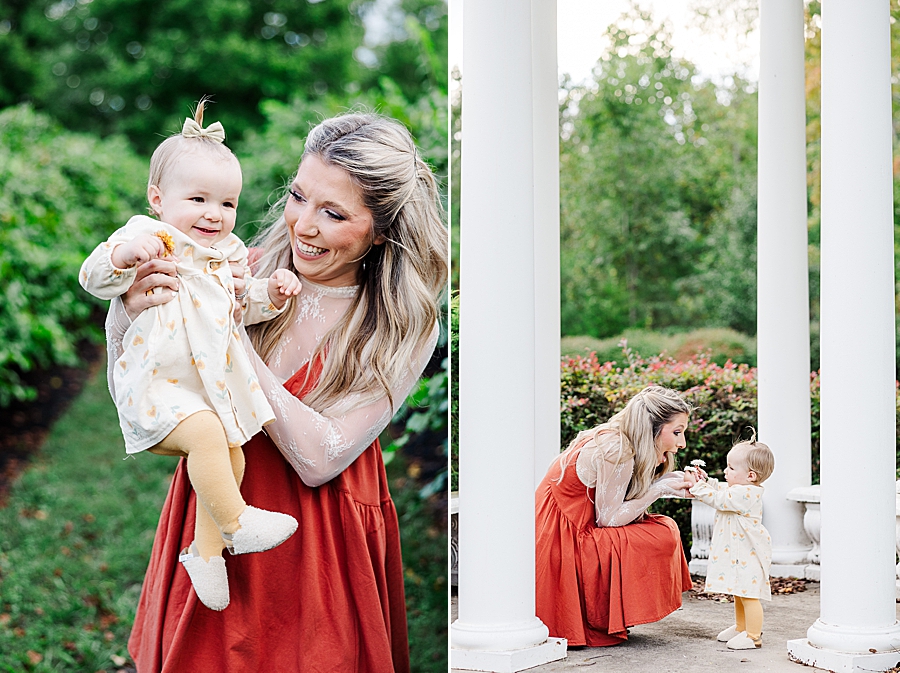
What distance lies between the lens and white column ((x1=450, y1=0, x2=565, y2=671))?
152 inches

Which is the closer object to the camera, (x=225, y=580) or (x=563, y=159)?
(x=225, y=580)

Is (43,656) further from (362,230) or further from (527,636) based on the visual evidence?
(362,230)

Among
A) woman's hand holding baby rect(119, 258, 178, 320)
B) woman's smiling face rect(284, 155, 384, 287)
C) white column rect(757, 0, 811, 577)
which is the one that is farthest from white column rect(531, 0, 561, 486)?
woman's hand holding baby rect(119, 258, 178, 320)

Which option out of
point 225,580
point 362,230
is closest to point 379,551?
point 225,580

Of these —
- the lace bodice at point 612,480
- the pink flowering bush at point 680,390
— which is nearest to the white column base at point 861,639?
the lace bodice at point 612,480

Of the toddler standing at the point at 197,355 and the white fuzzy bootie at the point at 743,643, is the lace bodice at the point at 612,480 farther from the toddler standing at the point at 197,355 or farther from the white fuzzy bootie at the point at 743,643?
the toddler standing at the point at 197,355

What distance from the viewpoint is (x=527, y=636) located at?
3920mm

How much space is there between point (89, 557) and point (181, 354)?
19.5 feet

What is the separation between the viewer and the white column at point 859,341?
393 cm

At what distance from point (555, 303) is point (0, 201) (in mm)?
5368

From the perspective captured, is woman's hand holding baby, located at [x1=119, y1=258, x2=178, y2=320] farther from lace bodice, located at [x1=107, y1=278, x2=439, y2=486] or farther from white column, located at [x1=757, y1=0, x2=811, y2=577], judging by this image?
white column, located at [x1=757, y1=0, x2=811, y2=577]

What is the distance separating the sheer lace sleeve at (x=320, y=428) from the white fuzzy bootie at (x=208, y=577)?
0.44 metres

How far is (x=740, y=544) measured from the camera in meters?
4.08

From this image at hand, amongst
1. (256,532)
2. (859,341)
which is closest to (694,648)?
(859,341)
